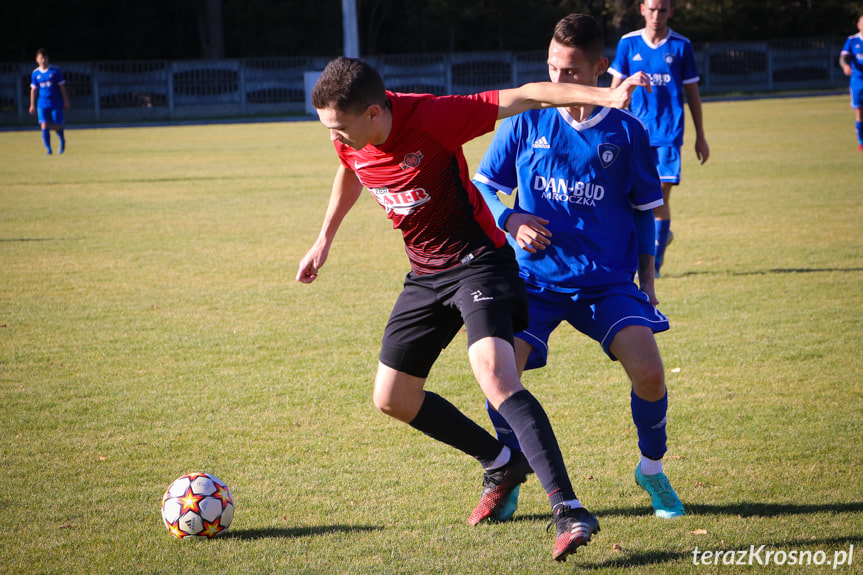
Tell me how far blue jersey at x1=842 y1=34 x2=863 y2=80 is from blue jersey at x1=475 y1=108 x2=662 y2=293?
14.5 metres

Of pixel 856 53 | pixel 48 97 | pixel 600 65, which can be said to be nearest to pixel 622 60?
pixel 600 65

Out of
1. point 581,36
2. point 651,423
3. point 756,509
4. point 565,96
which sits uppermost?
point 581,36

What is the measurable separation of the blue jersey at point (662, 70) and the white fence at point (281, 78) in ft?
111

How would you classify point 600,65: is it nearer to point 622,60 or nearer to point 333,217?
point 333,217

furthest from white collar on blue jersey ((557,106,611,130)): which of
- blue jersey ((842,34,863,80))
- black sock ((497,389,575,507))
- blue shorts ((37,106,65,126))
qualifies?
blue shorts ((37,106,65,126))

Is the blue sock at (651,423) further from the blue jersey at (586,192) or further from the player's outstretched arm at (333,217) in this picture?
the player's outstretched arm at (333,217)

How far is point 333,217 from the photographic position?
3842 millimetres

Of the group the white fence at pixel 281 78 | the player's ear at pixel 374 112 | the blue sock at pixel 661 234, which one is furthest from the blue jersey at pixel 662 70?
the white fence at pixel 281 78

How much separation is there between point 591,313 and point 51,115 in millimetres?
21563

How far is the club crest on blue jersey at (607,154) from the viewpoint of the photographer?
373 cm

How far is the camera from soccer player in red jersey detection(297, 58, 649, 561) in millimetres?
3115

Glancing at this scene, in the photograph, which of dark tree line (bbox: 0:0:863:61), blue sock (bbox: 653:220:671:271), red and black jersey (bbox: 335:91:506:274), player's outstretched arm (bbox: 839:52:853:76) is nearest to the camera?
red and black jersey (bbox: 335:91:506:274)

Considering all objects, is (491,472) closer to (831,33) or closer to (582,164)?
(582,164)

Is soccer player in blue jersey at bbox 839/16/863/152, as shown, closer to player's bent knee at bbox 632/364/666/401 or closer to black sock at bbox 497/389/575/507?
player's bent knee at bbox 632/364/666/401
